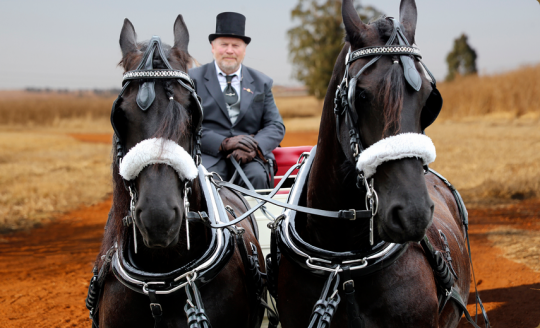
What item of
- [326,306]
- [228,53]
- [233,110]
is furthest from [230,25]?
[326,306]

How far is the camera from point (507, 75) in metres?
15.4

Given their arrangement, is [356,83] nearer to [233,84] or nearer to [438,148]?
[233,84]

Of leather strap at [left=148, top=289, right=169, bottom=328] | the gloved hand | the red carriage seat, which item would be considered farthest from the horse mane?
the red carriage seat

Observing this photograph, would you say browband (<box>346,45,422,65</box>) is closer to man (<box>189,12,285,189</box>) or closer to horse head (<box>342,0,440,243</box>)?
horse head (<box>342,0,440,243</box>)

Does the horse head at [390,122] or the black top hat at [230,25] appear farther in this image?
the black top hat at [230,25]

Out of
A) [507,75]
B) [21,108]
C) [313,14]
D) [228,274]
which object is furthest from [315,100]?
[228,274]

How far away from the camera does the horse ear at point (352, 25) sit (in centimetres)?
183

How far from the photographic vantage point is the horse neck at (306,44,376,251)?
76.5 inches

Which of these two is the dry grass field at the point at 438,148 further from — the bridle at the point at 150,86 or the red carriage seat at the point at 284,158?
the bridle at the point at 150,86

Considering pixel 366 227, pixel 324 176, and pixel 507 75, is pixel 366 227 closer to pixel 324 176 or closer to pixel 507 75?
pixel 324 176

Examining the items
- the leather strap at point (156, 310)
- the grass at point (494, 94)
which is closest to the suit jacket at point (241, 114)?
the leather strap at point (156, 310)

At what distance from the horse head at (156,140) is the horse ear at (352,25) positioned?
74 cm

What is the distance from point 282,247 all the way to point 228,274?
12.9 inches

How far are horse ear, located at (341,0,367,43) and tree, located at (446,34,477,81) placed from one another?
29.8 m
